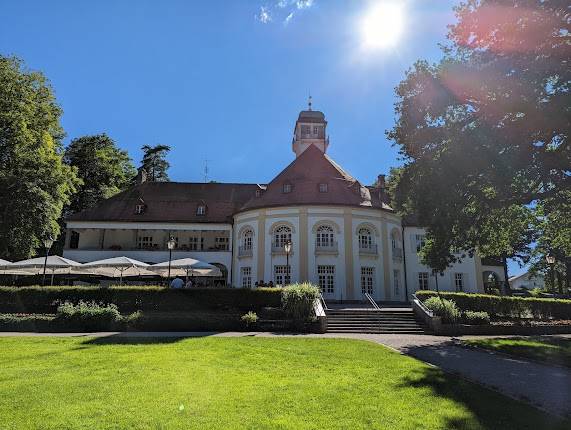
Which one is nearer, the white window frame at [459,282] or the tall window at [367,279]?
the tall window at [367,279]

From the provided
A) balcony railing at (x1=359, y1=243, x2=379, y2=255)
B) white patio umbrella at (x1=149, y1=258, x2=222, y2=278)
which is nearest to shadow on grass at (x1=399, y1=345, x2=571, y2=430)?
white patio umbrella at (x1=149, y1=258, x2=222, y2=278)

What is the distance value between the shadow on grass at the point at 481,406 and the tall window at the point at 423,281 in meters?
29.4

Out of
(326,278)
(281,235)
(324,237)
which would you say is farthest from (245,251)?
(326,278)

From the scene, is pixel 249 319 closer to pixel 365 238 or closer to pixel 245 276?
pixel 245 276

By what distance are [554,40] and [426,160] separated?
20.1 ft

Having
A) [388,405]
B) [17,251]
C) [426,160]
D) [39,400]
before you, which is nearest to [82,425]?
[39,400]

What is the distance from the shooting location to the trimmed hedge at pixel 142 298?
22.0 metres

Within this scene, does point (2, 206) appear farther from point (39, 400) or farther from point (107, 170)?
point (39, 400)

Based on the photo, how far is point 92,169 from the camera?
156ft

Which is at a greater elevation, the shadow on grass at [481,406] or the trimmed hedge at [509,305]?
the trimmed hedge at [509,305]

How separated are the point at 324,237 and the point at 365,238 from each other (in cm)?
343

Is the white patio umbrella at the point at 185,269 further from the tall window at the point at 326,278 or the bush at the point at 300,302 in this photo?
the tall window at the point at 326,278

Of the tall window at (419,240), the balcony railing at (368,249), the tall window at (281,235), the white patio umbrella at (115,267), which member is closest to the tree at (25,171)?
the white patio umbrella at (115,267)

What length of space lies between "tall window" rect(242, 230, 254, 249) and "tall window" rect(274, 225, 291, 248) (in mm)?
2502
